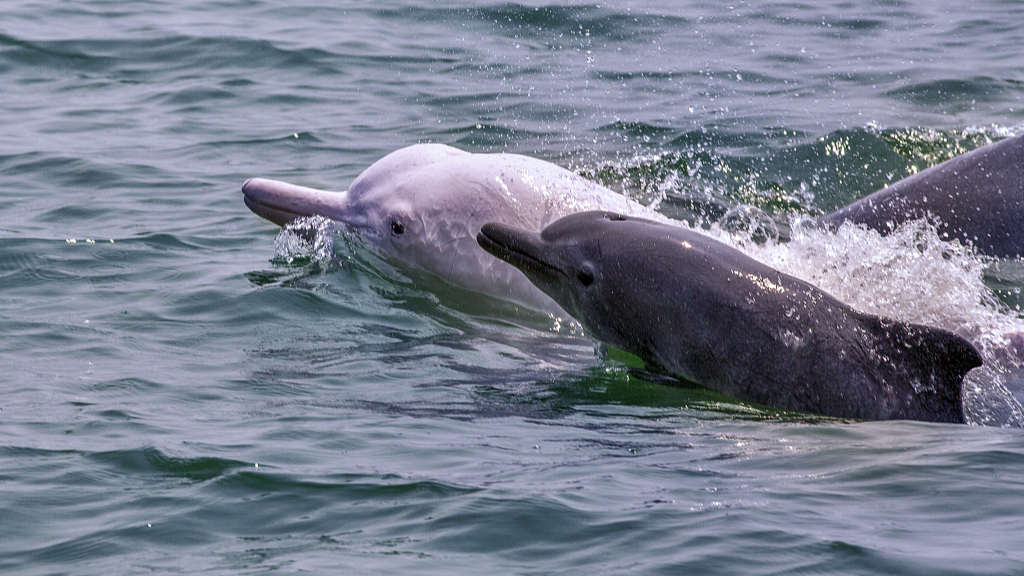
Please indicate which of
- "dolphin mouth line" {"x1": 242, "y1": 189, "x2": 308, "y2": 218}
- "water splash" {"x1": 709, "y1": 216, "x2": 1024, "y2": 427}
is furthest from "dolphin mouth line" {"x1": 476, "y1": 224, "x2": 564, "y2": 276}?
"dolphin mouth line" {"x1": 242, "y1": 189, "x2": 308, "y2": 218}

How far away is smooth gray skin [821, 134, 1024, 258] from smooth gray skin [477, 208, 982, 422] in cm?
290

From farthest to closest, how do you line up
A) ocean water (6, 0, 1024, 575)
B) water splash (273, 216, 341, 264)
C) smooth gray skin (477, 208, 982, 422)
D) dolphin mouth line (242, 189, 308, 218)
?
dolphin mouth line (242, 189, 308, 218) → water splash (273, 216, 341, 264) → smooth gray skin (477, 208, 982, 422) → ocean water (6, 0, 1024, 575)

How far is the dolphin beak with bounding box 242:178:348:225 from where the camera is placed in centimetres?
952

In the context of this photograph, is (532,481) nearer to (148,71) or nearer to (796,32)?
(148,71)

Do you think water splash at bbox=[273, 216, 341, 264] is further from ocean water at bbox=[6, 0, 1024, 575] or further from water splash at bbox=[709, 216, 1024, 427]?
water splash at bbox=[709, 216, 1024, 427]

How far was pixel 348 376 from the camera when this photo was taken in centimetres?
725

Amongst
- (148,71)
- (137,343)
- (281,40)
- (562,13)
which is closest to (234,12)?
(281,40)

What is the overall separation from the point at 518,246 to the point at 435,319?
1.16m

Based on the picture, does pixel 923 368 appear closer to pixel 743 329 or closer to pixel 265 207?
pixel 743 329

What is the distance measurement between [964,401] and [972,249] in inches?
130

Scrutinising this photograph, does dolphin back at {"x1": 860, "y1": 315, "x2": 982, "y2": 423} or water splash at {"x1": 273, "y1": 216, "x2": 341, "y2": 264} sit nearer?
dolphin back at {"x1": 860, "y1": 315, "x2": 982, "y2": 423}

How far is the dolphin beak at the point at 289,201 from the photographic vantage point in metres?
9.52

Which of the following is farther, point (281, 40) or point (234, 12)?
point (234, 12)

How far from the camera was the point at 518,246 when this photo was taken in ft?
24.9
